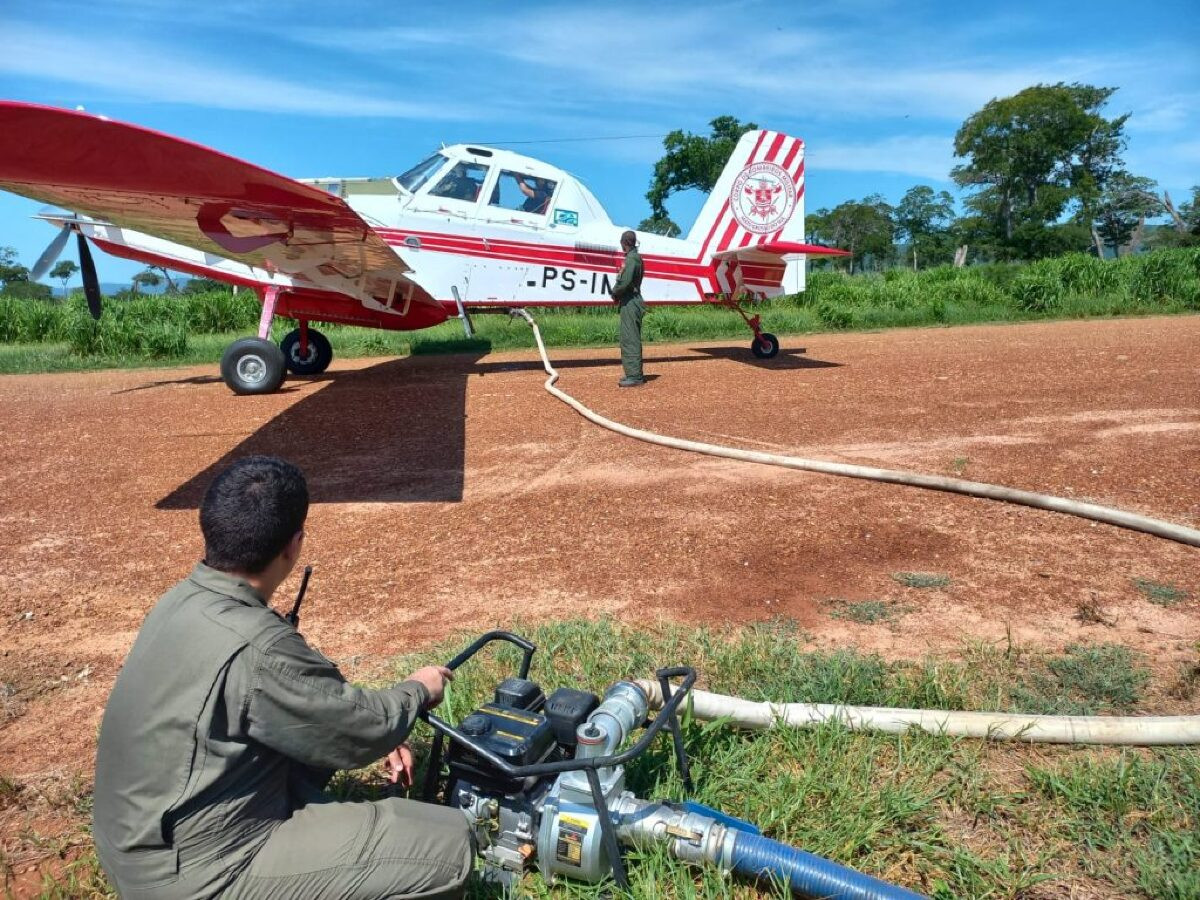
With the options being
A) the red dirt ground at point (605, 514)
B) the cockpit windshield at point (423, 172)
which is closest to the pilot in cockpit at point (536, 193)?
the cockpit windshield at point (423, 172)

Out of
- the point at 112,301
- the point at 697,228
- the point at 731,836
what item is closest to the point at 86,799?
the point at 731,836

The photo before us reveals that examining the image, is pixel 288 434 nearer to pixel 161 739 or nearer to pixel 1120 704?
pixel 161 739

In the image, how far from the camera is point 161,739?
5.10ft

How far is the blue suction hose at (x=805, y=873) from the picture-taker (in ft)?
5.58

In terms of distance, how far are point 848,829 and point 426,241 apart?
10324 millimetres

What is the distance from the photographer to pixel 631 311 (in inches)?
388

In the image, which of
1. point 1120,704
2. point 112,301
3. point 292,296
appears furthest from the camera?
point 112,301

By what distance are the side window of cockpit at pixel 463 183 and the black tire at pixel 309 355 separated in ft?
9.80

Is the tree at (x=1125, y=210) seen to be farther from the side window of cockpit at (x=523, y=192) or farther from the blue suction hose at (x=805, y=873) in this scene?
the blue suction hose at (x=805, y=873)

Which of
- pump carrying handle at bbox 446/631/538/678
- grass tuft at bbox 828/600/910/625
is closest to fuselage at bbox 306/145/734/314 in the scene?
grass tuft at bbox 828/600/910/625

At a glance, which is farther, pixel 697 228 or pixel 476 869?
pixel 697 228

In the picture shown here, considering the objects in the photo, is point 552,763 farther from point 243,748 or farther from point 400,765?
point 243,748

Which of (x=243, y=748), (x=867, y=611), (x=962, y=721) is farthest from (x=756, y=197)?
(x=243, y=748)

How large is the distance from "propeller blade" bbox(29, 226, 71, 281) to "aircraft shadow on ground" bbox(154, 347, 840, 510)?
209cm
